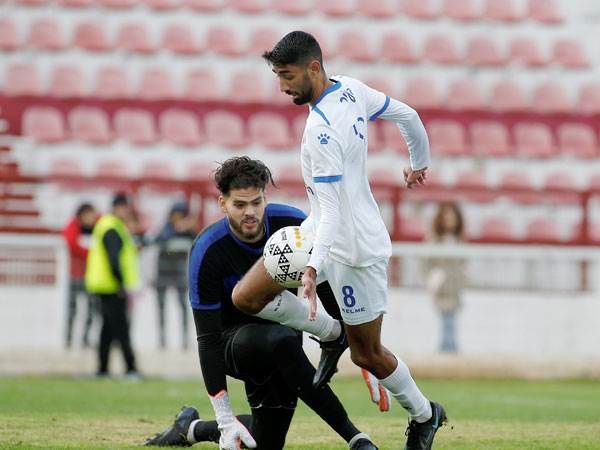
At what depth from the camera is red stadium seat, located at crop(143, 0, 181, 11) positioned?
20.5m

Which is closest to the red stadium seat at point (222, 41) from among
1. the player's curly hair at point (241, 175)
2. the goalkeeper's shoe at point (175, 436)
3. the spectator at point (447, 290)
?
the spectator at point (447, 290)

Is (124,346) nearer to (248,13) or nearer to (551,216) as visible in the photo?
(551,216)

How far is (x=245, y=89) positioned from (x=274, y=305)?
13.8 meters

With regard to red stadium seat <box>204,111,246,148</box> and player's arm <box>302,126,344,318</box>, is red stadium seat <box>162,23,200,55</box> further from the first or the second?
player's arm <box>302,126,344,318</box>

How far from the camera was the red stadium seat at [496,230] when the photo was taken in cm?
1616

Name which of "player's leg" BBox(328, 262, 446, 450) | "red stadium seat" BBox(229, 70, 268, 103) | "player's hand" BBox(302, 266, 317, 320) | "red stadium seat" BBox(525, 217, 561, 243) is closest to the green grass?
"player's leg" BBox(328, 262, 446, 450)

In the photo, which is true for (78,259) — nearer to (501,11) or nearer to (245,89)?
(245,89)

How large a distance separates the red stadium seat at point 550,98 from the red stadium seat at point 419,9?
227 centimetres

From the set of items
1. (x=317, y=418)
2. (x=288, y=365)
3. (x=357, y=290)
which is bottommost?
(x=317, y=418)

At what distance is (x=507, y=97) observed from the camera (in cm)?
1972

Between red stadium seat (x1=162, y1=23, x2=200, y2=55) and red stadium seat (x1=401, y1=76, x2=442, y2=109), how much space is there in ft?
11.8

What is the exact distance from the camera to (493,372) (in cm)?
1328

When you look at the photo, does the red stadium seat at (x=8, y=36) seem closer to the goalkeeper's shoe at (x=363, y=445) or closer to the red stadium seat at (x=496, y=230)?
the red stadium seat at (x=496, y=230)

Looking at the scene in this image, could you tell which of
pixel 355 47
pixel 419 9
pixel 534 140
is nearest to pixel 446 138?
pixel 534 140
